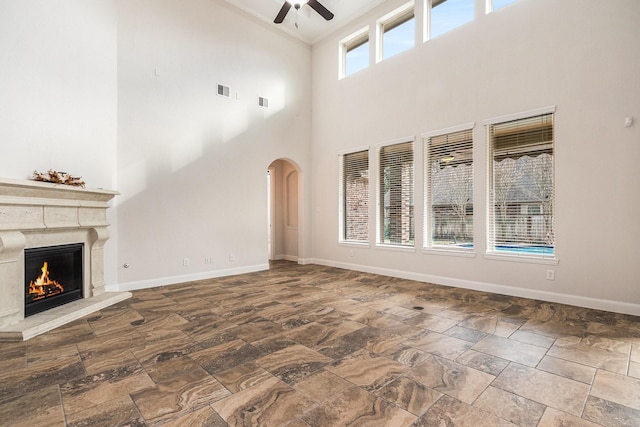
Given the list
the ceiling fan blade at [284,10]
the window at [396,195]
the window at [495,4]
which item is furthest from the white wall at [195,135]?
the window at [495,4]

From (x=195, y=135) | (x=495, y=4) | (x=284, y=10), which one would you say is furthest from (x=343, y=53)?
(x=195, y=135)

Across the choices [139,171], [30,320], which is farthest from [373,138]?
[30,320]

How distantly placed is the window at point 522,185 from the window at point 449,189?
1.16 ft

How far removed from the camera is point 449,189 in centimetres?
538

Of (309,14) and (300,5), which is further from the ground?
(309,14)

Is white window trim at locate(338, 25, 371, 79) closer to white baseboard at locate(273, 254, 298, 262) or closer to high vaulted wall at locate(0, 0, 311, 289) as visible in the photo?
high vaulted wall at locate(0, 0, 311, 289)

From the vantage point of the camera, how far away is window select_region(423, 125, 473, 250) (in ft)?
16.9

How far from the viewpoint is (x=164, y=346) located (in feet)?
9.55

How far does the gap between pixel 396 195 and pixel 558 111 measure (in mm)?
2790

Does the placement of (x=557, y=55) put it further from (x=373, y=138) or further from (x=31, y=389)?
(x=31, y=389)

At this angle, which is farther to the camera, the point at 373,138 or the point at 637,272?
the point at 373,138

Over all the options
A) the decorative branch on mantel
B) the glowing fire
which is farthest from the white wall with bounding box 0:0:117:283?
the glowing fire

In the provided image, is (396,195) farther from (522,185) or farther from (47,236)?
(47,236)

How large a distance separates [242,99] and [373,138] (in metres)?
2.80
